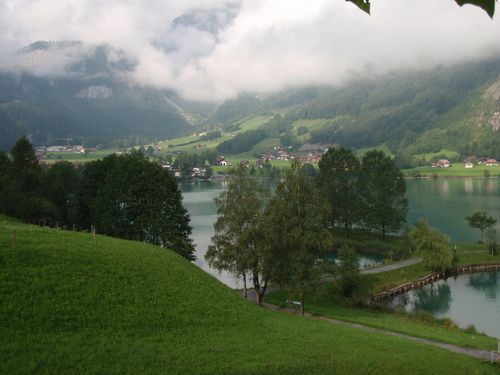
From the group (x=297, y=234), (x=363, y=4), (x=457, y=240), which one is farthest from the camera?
(x=457, y=240)

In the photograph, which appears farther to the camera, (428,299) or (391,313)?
(428,299)

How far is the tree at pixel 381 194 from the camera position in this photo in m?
44.2

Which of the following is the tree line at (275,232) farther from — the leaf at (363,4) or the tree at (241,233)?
the leaf at (363,4)

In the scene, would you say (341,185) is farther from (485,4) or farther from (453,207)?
(485,4)

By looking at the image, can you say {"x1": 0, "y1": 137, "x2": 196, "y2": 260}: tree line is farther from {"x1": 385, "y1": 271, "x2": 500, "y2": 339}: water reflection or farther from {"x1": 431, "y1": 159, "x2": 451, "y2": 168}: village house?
{"x1": 431, "y1": 159, "x2": 451, "y2": 168}: village house

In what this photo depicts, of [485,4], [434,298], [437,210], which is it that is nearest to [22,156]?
[434,298]

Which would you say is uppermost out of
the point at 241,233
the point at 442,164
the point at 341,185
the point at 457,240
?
the point at 442,164

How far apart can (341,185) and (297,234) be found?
1148 inches

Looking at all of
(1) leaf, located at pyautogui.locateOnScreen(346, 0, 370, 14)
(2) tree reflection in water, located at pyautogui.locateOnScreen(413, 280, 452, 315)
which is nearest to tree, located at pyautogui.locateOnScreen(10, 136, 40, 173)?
(2) tree reflection in water, located at pyautogui.locateOnScreen(413, 280, 452, 315)

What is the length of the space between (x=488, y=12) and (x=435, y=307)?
31355 mm

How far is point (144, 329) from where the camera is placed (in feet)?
37.7

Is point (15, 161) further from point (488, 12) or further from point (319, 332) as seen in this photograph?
point (488, 12)

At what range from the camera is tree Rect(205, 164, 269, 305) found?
22.2 m

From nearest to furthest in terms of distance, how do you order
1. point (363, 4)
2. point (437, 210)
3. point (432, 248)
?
1. point (363, 4)
2. point (432, 248)
3. point (437, 210)
